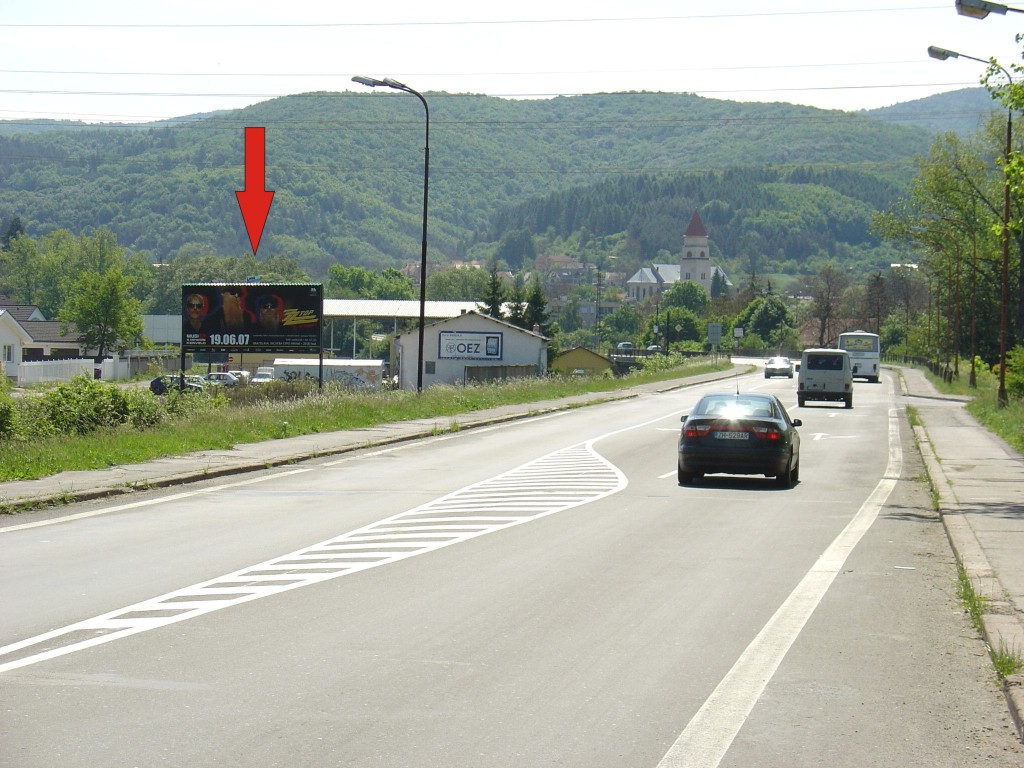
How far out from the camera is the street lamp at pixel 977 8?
19314mm

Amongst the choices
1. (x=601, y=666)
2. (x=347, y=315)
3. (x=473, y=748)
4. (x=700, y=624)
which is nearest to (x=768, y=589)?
(x=700, y=624)

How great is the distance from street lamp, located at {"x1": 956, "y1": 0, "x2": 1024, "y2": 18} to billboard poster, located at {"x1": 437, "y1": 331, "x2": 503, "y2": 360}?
6193 cm

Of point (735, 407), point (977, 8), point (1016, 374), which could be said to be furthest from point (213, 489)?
point (1016, 374)

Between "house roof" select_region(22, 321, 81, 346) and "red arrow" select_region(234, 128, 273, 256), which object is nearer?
"red arrow" select_region(234, 128, 273, 256)

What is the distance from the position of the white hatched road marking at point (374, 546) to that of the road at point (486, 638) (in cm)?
5

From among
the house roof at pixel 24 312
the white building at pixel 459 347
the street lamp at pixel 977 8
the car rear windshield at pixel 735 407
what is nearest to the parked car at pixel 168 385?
the car rear windshield at pixel 735 407

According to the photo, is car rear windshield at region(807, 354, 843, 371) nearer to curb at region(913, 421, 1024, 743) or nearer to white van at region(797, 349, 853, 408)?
white van at region(797, 349, 853, 408)

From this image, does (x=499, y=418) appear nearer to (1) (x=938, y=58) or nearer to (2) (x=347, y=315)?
(1) (x=938, y=58)

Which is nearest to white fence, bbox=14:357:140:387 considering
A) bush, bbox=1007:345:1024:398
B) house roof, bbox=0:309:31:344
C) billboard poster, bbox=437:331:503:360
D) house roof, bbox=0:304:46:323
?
house roof, bbox=0:309:31:344

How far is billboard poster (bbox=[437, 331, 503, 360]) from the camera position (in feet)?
265

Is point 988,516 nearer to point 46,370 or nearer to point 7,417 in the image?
point 7,417

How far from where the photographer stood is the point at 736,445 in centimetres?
1933

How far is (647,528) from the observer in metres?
14.5

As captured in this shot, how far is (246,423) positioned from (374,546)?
49.9ft
